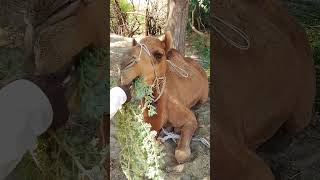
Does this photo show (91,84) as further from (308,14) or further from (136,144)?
(308,14)

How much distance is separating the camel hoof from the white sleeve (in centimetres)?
21

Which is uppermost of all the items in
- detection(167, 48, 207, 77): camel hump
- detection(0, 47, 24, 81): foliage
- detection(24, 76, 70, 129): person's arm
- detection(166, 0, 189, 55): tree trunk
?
detection(166, 0, 189, 55): tree trunk

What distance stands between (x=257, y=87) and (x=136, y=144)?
376 millimetres

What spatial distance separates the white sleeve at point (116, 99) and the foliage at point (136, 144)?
15mm

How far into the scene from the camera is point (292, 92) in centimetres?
156

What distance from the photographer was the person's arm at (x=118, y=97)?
154cm

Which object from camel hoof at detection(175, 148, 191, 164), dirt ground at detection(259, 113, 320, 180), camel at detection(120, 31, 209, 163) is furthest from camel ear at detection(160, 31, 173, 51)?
dirt ground at detection(259, 113, 320, 180)

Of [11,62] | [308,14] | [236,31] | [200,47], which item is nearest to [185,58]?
[200,47]

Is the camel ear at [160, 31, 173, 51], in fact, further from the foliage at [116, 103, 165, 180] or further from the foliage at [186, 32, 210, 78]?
the foliage at [116, 103, 165, 180]

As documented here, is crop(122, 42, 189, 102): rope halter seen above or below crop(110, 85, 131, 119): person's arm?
above

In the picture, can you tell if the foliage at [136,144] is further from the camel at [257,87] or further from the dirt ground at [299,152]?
the dirt ground at [299,152]

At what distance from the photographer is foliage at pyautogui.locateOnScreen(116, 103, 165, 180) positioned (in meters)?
1.54

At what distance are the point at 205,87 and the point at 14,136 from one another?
57 cm

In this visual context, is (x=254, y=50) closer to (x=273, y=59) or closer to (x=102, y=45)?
(x=273, y=59)
